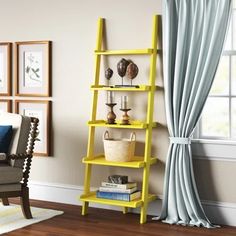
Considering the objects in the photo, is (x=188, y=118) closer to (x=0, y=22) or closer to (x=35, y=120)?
(x=35, y=120)

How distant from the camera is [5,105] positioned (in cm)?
605

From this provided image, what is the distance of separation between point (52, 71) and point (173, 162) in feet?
5.37

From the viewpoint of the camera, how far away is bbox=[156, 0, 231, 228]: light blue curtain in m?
4.79

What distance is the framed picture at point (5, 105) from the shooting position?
601 centimetres

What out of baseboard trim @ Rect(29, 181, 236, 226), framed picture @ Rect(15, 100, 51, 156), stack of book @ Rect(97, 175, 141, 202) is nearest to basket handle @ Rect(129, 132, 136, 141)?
stack of book @ Rect(97, 175, 141, 202)

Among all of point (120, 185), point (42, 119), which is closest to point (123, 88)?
point (120, 185)

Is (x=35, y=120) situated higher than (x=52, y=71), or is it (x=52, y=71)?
(x=52, y=71)

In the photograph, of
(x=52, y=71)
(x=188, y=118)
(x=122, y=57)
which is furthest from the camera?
(x=52, y=71)

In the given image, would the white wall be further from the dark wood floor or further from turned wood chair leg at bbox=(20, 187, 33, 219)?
turned wood chair leg at bbox=(20, 187, 33, 219)

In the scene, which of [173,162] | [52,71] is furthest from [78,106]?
[173,162]

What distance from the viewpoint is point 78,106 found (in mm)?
5586

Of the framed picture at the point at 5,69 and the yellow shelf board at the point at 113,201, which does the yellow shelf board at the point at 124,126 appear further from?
the framed picture at the point at 5,69

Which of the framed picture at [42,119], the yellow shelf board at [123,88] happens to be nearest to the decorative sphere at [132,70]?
the yellow shelf board at [123,88]

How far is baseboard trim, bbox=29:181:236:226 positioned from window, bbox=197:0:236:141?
618 mm
